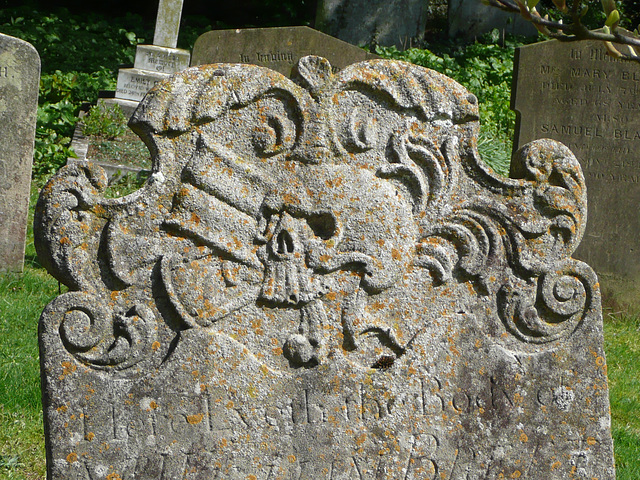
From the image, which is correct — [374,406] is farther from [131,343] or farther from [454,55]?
[454,55]

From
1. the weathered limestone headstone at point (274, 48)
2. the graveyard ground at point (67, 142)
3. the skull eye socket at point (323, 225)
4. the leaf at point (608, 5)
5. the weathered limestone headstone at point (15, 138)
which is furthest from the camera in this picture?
the weathered limestone headstone at point (274, 48)

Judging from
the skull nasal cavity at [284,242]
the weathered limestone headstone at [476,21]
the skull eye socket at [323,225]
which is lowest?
the skull nasal cavity at [284,242]

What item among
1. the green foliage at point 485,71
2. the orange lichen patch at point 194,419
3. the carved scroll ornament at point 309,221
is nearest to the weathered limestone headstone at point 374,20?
the green foliage at point 485,71

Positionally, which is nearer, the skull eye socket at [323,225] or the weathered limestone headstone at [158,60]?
the skull eye socket at [323,225]

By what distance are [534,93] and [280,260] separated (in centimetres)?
391

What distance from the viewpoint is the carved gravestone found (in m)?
2.43

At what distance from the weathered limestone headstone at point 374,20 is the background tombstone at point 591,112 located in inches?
297

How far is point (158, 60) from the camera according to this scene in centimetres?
1001

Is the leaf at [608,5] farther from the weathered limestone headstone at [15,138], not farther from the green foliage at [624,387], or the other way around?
the weathered limestone headstone at [15,138]

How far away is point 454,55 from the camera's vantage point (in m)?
13.1

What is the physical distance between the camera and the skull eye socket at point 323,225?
255 centimetres

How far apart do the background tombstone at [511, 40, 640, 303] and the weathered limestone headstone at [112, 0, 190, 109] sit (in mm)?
5459

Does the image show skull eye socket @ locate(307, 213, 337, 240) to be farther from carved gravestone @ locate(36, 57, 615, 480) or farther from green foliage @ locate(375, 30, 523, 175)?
green foliage @ locate(375, 30, 523, 175)

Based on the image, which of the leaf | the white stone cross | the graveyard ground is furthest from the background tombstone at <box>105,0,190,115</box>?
the leaf
